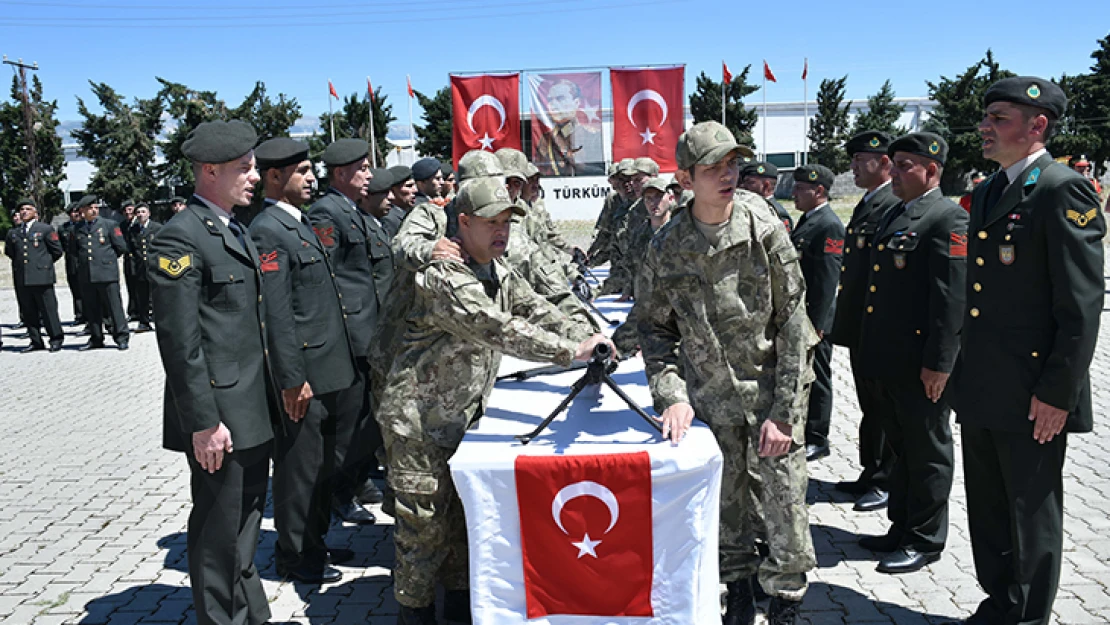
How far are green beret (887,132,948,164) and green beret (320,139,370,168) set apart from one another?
313 cm

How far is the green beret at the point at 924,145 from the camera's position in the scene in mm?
4016

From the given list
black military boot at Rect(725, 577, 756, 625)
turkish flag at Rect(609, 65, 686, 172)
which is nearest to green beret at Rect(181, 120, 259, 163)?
black military boot at Rect(725, 577, 756, 625)

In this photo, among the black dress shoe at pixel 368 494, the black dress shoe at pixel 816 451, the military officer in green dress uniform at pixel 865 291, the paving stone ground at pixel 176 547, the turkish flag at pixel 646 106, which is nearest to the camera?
the paving stone ground at pixel 176 547

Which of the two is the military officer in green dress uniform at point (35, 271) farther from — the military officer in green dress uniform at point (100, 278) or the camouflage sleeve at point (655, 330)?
the camouflage sleeve at point (655, 330)

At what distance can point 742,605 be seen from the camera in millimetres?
3232

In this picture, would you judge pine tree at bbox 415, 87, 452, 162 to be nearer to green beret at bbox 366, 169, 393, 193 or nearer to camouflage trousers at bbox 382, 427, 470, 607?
green beret at bbox 366, 169, 393, 193

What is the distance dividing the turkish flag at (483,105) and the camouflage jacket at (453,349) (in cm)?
1162

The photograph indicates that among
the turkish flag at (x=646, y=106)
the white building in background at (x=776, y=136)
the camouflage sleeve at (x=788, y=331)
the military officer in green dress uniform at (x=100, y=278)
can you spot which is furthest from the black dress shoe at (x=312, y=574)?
the white building in background at (x=776, y=136)

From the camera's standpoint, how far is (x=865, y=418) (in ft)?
16.5

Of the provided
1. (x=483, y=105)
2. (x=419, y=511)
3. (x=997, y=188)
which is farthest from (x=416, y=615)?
(x=483, y=105)

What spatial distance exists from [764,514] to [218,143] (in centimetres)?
259

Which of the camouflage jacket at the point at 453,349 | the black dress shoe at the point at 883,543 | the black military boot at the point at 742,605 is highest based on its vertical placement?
the camouflage jacket at the point at 453,349

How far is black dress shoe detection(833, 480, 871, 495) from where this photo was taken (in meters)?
4.98

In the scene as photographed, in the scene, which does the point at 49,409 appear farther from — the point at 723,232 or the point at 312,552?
the point at 723,232
